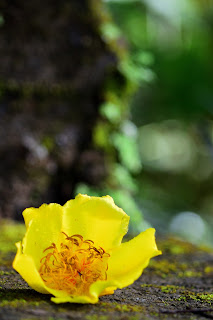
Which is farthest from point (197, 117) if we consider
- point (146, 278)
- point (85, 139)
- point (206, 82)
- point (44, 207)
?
point (44, 207)

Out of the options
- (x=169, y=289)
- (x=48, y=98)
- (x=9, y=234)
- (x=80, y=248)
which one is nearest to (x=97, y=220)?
(x=80, y=248)

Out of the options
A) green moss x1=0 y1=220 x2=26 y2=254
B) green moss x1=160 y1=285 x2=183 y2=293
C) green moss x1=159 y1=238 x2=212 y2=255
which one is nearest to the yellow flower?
green moss x1=160 y1=285 x2=183 y2=293

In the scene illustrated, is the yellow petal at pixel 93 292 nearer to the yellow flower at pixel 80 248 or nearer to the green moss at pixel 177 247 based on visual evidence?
the yellow flower at pixel 80 248

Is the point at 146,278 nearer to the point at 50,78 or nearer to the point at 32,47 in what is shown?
the point at 50,78

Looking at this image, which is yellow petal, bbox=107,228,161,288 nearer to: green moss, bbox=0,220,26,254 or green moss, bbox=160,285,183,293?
green moss, bbox=160,285,183,293

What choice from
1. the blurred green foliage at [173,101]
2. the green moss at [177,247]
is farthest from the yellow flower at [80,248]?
the blurred green foliage at [173,101]

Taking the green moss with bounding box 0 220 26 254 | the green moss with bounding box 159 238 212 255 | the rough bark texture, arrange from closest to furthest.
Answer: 1. the green moss with bounding box 0 220 26 254
2. the green moss with bounding box 159 238 212 255
3. the rough bark texture
